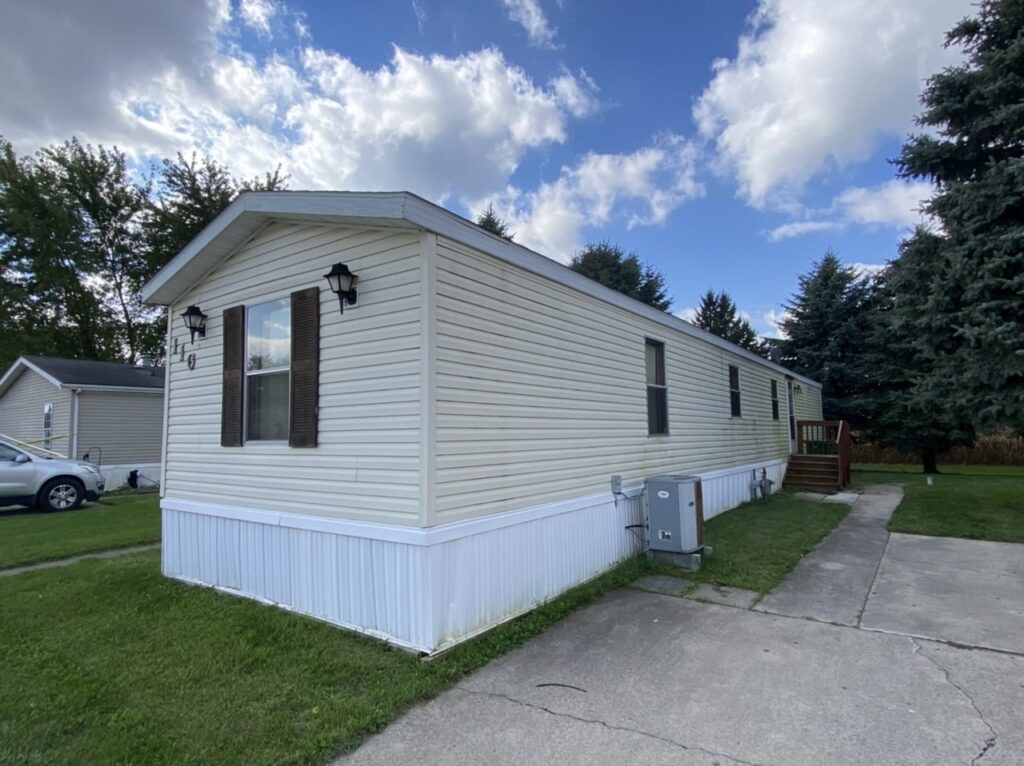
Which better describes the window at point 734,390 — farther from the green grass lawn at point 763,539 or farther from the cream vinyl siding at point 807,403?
the cream vinyl siding at point 807,403

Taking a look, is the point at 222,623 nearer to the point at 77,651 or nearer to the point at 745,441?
the point at 77,651

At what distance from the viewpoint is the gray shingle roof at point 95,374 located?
46.9ft

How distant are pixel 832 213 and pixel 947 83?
18.3 ft

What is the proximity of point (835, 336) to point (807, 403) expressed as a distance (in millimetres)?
3881

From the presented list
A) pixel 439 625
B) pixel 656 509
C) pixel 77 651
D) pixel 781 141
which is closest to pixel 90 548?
pixel 77 651

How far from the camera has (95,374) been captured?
49.9 feet

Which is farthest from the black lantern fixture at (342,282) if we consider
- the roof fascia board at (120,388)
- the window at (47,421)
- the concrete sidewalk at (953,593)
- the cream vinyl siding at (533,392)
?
the window at (47,421)

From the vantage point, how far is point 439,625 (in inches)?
148

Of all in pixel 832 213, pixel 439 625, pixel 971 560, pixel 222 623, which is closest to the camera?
pixel 439 625

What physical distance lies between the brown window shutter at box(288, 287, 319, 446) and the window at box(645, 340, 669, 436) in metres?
4.40

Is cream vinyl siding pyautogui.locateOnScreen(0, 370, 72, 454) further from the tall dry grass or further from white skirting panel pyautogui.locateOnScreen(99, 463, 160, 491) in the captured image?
the tall dry grass

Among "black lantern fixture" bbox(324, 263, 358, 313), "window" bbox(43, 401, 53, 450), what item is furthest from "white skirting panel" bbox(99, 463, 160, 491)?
"black lantern fixture" bbox(324, 263, 358, 313)

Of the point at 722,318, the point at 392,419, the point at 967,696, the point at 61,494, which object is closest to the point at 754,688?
the point at 967,696

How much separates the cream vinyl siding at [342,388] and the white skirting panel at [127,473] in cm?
1161
